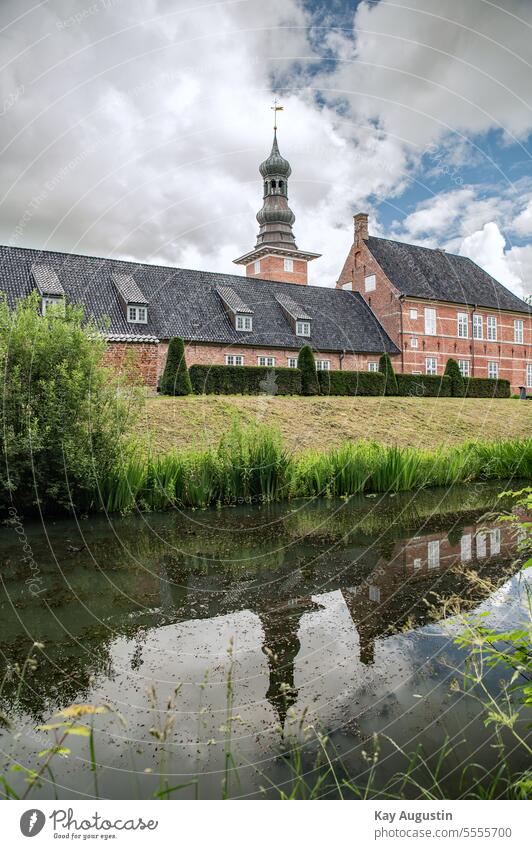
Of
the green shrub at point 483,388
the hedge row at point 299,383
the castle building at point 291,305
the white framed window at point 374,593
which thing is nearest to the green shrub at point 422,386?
the hedge row at point 299,383

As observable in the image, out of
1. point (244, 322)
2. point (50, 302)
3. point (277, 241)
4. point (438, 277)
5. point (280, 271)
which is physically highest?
point (277, 241)

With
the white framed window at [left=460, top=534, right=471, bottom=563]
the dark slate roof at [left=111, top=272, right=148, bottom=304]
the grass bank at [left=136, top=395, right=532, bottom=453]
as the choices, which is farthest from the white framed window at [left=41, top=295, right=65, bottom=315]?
the white framed window at [left=460, top=534, right=471, bottom=563]

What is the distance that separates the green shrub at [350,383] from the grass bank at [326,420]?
9.57 feet

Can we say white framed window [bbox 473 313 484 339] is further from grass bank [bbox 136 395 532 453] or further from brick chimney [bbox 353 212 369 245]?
grass bank [bbox 136 395 532 453]

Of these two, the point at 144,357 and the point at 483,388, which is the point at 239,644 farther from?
the point at 483,388

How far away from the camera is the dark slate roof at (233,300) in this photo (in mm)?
28688

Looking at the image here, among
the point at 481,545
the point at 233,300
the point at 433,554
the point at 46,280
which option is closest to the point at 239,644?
the point at 433,554

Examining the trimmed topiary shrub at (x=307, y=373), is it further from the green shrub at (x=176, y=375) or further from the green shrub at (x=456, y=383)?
the green shrub at (x=456, y=383)

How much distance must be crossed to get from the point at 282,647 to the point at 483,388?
2955 centimetres

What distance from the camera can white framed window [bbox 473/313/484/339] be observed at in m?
37.6

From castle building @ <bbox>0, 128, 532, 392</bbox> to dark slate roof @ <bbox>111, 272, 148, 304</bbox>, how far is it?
76 mm

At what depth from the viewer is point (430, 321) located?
35906mm
